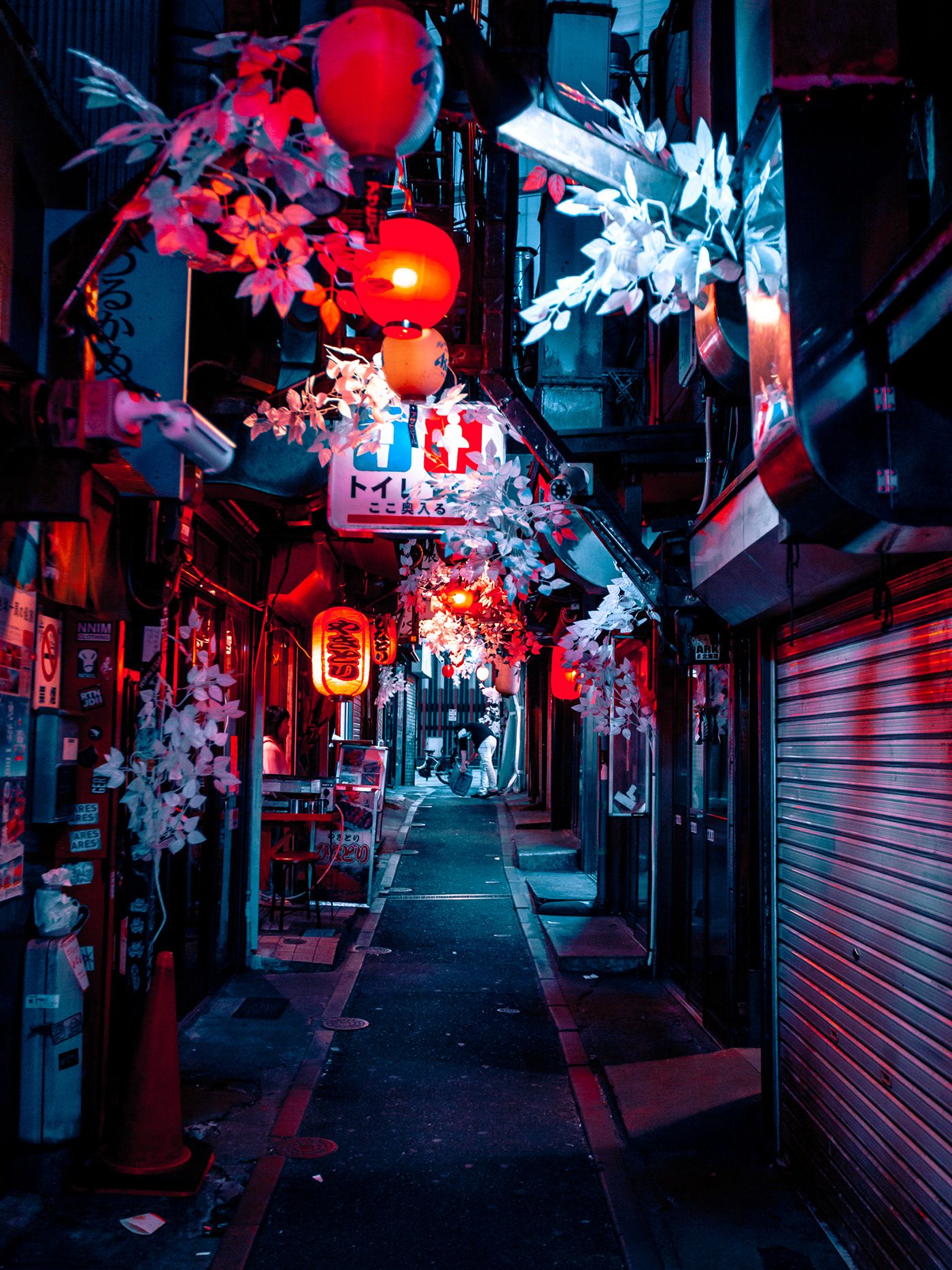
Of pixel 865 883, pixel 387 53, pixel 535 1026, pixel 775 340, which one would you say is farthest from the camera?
pixel 535 1026

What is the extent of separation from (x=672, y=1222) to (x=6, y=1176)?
3.80 meters

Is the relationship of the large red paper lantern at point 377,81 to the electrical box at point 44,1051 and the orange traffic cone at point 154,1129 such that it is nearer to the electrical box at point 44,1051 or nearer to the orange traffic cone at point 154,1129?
the electrical box at point 44,1051

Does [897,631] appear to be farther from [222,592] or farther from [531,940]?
[531,940]

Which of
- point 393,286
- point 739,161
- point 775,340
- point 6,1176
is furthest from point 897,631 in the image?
point 6,1176

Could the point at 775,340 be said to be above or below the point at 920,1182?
above

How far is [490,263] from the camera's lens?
23.1 ft

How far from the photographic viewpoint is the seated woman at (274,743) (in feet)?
46.9

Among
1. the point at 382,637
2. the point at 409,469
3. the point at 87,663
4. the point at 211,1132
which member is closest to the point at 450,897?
the point at 382,637

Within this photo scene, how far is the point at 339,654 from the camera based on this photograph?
546 inches

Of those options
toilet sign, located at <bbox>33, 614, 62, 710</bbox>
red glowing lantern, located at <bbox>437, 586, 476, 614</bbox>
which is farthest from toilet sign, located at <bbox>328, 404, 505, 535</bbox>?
red glowing lantern, located at <bbox>437, 586, 476, 614</bbox>

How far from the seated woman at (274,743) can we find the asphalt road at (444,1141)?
10.8 ft

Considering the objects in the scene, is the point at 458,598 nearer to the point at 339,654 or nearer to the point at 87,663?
the point at 339,654

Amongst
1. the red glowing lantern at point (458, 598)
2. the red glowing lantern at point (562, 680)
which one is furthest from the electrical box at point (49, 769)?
the red glowing lantern at point (458, 598)

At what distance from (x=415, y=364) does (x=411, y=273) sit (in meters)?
1.41
